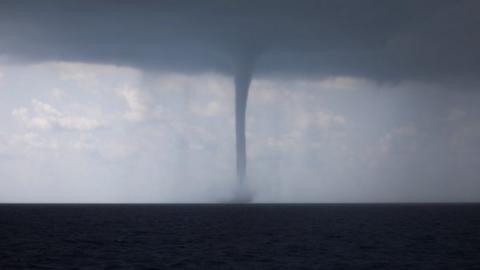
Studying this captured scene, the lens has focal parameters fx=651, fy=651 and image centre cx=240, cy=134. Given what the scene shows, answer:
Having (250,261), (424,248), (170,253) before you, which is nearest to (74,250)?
(170,253)

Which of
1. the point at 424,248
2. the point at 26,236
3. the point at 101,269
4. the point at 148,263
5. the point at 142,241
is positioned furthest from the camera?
the point at 26,236

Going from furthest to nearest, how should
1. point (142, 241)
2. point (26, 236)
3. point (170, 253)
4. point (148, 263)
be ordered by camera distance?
point (26, 236), point (142, 241), point (170, 253), point (148, 263)

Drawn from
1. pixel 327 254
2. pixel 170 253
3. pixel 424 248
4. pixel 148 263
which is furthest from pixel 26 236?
pixel 424 248

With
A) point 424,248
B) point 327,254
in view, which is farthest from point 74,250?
point 424,248

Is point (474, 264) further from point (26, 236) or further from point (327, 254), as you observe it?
point (26, 236)

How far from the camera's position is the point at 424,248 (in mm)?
67562

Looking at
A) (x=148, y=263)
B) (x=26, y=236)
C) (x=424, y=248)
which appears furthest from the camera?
(x=26, y=236)

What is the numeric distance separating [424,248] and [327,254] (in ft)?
42.3

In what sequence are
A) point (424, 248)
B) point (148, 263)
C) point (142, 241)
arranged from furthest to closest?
point (142, 241)
point (424, 248)
point (148, 263)

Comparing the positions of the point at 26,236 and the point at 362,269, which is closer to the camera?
the point at 362,269

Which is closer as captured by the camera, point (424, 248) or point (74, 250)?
point (74, 250)

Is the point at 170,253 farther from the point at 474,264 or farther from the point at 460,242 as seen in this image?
the point at 460,242

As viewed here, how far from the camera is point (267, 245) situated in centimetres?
6975

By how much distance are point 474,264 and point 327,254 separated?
13.2m
